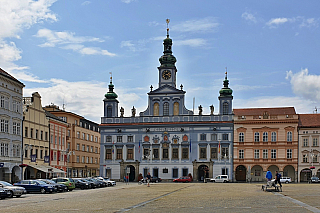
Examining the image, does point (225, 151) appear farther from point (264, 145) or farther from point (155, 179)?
point (155, 179)

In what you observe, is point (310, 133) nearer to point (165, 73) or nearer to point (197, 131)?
point (197, 131)

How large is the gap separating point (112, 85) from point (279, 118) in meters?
34.7

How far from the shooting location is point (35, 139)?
228ft

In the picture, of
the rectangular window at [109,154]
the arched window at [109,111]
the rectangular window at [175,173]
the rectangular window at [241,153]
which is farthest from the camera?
the arched window at [109,111]

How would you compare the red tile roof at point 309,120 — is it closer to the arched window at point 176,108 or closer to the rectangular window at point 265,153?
the rectangular window at point 265,153

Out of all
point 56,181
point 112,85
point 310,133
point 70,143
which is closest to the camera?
point 56,181

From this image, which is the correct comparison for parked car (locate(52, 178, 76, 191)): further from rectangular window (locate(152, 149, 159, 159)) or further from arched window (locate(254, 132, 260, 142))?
arched window (locate(254, 132, 260, 142))

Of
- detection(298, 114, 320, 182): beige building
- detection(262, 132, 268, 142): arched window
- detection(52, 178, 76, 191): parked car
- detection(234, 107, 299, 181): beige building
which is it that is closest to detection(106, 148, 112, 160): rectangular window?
detection(234, 107, 299, 181): beige building

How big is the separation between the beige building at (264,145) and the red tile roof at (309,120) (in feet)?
7.46

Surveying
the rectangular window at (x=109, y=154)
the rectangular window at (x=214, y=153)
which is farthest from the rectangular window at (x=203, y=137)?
the rectangular window at (x=109, y=154)

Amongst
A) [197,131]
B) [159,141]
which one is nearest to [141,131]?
[159,141]

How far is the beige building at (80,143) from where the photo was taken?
9088cm

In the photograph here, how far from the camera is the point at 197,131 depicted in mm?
89312

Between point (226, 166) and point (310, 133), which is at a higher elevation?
point (310, 133)
